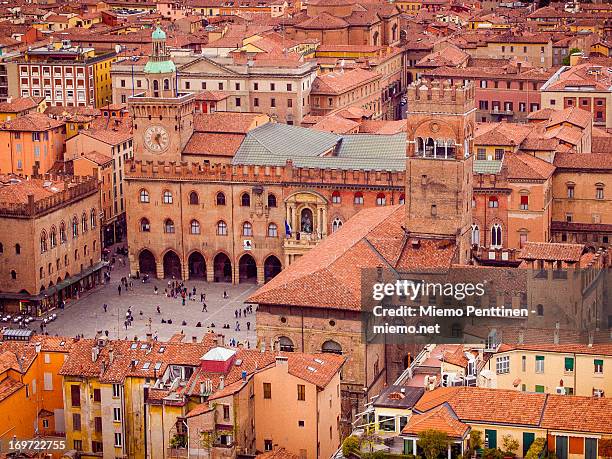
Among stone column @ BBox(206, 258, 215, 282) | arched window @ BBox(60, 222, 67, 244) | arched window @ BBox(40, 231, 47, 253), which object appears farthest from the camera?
stone column @ BBox(206, 258, 215, 282)

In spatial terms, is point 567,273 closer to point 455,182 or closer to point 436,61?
point 455,182

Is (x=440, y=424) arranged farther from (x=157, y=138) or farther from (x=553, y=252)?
(x=157, y=138)

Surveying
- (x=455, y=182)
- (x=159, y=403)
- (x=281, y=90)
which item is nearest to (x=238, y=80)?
(x=281, y=90)

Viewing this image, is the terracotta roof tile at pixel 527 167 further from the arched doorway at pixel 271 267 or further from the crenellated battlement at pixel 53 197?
the crenellated battlement at pixel 53 197

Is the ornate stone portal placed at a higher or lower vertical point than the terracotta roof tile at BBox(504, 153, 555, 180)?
lower

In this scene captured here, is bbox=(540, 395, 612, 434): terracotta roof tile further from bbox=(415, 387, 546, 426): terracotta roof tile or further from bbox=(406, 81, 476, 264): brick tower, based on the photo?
bbox=(406, 81, 476, 264): brick tower

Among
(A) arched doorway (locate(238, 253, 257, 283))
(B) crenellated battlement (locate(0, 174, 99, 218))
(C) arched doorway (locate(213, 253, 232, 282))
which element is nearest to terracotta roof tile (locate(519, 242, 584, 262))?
(A) arched doorway (locate(238, 253, 257, 283))

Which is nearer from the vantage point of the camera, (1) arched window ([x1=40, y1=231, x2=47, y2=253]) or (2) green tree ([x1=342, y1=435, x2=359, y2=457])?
(2) green tree ([x1=342, y1=435, x2=359, y2=457])
